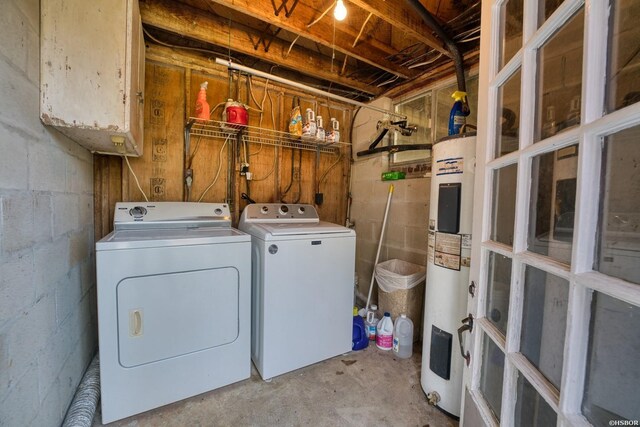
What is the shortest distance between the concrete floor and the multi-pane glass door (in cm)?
68

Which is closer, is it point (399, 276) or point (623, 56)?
point (623, 56)

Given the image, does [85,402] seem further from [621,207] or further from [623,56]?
[623,56]

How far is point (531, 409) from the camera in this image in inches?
27.5

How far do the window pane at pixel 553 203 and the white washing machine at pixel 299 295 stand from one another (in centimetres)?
121

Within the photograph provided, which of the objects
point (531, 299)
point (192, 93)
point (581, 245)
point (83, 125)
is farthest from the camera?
point (192, 93)

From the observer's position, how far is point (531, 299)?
0.73 m

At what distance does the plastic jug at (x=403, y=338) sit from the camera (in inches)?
76.6

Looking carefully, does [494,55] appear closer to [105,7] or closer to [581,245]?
[581,245]

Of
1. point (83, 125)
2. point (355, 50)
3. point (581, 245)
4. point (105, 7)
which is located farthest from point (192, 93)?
point (581, 245)

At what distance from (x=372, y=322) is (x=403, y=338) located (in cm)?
30

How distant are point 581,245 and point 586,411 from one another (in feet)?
1.14

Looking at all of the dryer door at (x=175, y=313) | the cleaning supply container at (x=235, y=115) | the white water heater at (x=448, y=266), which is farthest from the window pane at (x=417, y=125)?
the dryer door at (x=175, y=313)

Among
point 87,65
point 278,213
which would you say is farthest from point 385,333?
point 87,65

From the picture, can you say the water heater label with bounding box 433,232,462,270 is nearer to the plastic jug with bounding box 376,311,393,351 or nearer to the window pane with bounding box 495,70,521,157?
the window pane with bounding box 495,70,521,157
